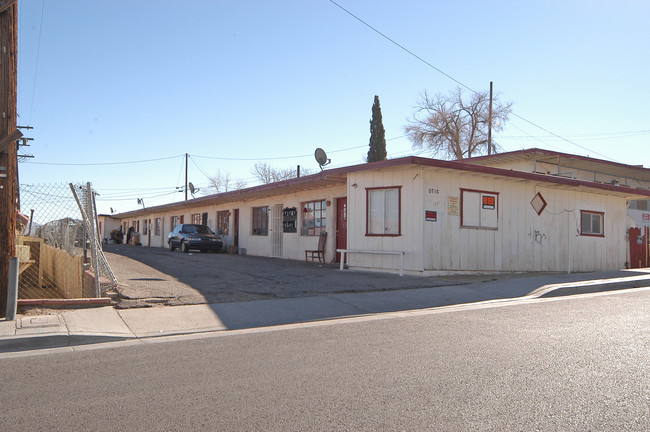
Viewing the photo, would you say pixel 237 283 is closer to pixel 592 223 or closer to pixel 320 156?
pixel 320 156

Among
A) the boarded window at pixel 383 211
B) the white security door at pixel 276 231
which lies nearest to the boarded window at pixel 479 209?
the boarded window at pixel 383 211

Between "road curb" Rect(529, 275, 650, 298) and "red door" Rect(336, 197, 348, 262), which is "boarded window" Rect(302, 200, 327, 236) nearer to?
"red door" Rect(336, 197, 348, 262)

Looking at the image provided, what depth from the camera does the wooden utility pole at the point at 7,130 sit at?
24.3 ft

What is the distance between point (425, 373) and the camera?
5.00 meters

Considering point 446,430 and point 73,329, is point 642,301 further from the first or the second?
point 73,329

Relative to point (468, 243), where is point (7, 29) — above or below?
above

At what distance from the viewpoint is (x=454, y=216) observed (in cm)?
1423

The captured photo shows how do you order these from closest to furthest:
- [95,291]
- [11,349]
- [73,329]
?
1. [11,349]
2. [73,329]
3. [95,291]

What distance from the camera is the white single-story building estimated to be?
13.9m

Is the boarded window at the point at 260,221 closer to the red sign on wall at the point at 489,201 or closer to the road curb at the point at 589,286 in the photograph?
the red sign on wall at the point at 489,201

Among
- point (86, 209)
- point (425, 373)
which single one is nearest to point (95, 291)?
point (86, 209)

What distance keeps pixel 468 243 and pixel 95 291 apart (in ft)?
31.9

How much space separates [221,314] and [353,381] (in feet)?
13.3

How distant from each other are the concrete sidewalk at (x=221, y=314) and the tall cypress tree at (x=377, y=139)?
23.8 metres
